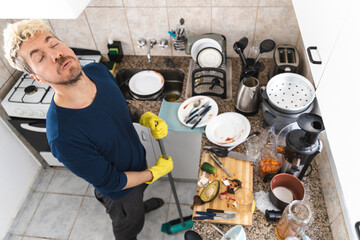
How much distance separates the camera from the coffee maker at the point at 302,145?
46.1 inches

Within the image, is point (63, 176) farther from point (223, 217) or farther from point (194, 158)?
point (223, 217)

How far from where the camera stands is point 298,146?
1275mm

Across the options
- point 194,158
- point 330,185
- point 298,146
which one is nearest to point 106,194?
point 194,158

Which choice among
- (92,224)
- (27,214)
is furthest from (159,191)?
(27,214)

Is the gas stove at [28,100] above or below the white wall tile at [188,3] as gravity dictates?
below

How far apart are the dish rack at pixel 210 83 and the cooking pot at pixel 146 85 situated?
25cm

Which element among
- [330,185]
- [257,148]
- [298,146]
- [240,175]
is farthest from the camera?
[257,148]

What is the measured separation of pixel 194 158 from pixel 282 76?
90 cm

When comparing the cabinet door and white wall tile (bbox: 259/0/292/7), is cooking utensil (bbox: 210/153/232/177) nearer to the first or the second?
the cabinet door

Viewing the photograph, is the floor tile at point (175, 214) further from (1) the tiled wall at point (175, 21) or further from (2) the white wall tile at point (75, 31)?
(2) the white wall tile at point (75, 31)

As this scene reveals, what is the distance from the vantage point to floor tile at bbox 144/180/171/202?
251 cm

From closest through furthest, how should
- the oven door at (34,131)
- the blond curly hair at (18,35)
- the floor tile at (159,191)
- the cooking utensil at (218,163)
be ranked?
the blond curly hair at (18,35) → the cooking utensil at (218,163) → the oven door at (34,131) → the floor tile at (159,191)

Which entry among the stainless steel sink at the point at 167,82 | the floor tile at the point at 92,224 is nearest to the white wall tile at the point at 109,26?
the stainless steel sink at the point at 167,82

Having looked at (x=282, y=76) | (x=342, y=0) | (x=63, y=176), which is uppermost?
(x=342, y=0)
